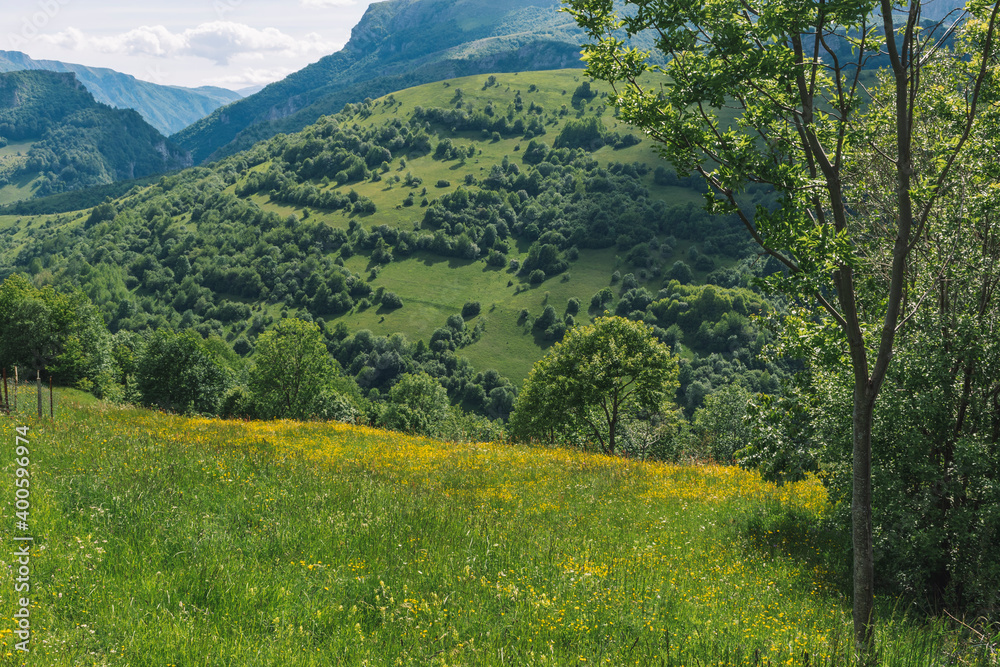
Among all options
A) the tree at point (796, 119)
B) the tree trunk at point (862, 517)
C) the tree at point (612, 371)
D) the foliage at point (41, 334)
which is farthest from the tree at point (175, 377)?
the tree trunk at point (862, 517)

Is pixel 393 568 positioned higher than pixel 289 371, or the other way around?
pixel 393 568

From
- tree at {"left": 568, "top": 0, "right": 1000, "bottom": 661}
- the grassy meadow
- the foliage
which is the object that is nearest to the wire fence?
the grassy meadow

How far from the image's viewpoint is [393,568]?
26.4 ft

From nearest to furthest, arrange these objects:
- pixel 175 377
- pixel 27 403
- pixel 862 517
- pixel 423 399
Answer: pixel 862 517
pixel 27 403
pixel 175 377
pixel 423 399

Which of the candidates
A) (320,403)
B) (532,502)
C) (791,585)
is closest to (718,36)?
(791,585)

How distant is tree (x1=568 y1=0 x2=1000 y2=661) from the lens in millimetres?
6316

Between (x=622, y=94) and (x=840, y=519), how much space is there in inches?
350

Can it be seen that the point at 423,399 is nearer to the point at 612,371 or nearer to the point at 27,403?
the point at 612,371

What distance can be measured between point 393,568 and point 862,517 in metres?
6.17

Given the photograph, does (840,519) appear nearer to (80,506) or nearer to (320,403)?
Result: (80,506)

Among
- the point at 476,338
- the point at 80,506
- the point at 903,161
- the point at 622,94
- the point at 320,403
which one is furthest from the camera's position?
the point at 476,338

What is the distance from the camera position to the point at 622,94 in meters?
7.42

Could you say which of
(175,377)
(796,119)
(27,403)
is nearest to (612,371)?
(27,403)

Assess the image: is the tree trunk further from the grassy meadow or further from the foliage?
the foliage
